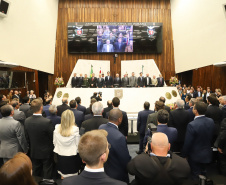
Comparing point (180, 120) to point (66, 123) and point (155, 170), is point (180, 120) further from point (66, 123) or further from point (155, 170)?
point (155, 170)

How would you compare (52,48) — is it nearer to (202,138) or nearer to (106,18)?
(106,18)

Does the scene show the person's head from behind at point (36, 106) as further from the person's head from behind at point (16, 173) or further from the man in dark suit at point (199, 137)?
the man in dark suit at point (199, 137)

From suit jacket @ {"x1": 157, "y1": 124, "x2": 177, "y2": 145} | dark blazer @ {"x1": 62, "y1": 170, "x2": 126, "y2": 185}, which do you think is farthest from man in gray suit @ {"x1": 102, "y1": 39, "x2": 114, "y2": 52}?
dark blazer @ {"x1": 62, "y1": 170, "x2": 126, "y2": 185}

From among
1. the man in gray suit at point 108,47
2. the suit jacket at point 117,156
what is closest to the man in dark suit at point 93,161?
the suit jacket at point 117,156

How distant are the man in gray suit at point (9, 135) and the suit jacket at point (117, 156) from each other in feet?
5.04

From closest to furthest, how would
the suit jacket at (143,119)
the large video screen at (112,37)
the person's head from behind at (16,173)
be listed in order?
1. the person's head from behind at (16,173)
2. the suit jacket at (143,119)
3. the large video screen at (112,37)

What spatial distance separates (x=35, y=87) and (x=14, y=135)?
8701 millimetres

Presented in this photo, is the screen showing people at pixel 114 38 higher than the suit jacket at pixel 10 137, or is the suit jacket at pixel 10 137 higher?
the screen showing people at pixel 114 38

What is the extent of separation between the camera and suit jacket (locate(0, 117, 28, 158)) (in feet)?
9.54

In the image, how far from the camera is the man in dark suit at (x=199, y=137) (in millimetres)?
2818

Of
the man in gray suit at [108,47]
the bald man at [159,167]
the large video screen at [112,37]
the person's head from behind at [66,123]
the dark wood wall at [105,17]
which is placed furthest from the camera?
the dark wood wall at [105,17]

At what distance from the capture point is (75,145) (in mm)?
2732

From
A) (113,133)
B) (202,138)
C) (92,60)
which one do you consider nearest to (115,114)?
(113,133)

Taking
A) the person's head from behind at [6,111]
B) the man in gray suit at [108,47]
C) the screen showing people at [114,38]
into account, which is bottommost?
the person's head from behind at [6,111]
